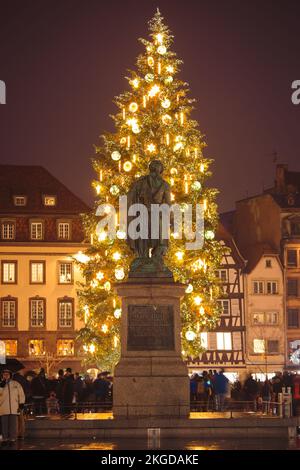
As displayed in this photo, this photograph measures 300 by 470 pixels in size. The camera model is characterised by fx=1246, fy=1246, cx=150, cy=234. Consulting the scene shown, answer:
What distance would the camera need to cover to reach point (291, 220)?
8994cm

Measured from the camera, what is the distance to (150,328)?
2769 cm

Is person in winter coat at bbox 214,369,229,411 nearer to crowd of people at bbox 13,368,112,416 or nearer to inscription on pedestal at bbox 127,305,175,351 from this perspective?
crowd of people at bbox 13,368,112,416

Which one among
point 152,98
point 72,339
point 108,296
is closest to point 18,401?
point 108,296

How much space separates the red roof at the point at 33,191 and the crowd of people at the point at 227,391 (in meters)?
44.6

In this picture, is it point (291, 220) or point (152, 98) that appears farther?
point (291, 220)

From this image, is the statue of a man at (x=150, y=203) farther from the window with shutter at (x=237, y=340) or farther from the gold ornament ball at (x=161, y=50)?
the window with shutter at (x=237, y=340)

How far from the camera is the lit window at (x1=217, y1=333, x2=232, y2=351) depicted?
86.4m

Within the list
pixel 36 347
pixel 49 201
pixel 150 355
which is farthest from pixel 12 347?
pixel 150 355

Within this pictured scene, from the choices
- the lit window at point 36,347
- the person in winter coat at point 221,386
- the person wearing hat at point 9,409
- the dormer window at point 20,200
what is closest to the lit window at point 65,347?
the lit window at point 36,347

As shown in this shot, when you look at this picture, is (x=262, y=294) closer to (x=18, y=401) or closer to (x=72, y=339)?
(x=72, y=339)

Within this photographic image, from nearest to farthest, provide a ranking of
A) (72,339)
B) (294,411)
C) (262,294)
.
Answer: (294,411) < (72,339) < (262,294)

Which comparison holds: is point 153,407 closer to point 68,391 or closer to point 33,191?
point 68,391
